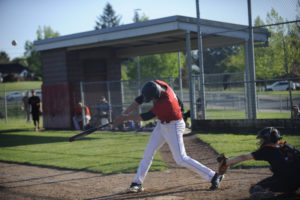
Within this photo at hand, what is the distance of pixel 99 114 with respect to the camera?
56.2ft

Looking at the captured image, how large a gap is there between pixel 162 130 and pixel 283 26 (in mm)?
7541

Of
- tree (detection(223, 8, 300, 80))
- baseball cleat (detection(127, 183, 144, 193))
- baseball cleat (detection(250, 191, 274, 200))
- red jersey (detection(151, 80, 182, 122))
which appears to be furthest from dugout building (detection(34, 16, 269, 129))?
baseball cleat (detection(250, 191, 274, 200))

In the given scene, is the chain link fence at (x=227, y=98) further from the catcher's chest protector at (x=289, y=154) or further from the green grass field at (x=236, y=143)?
the catcher's chest protector at (x=289, y=154)

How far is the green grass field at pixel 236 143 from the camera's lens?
9047 mm

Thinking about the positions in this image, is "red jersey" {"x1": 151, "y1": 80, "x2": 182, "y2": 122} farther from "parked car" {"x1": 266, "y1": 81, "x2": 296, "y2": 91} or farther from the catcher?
"parked car" {"x1": 266, "y1": 81, "x2": 296, "y2": 91}

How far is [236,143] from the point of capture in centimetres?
1064

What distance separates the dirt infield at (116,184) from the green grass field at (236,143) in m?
0.61

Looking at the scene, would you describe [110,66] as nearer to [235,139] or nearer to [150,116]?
[235,139]

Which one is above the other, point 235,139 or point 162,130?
point 162,130

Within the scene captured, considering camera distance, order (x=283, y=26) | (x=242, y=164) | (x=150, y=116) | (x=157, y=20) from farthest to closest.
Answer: (x=157, y=20) → (x=283, y=26) → (x=242, y=164) → (x=150, y=116)

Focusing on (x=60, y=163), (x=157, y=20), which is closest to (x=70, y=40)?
(x=157, y=20)

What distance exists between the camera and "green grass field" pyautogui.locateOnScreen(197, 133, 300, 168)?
9.05 meters

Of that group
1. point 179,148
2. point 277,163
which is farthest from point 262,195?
point 179,148

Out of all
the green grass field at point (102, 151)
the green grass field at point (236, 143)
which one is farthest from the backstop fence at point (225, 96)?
the green grass field at point (102, 151)
